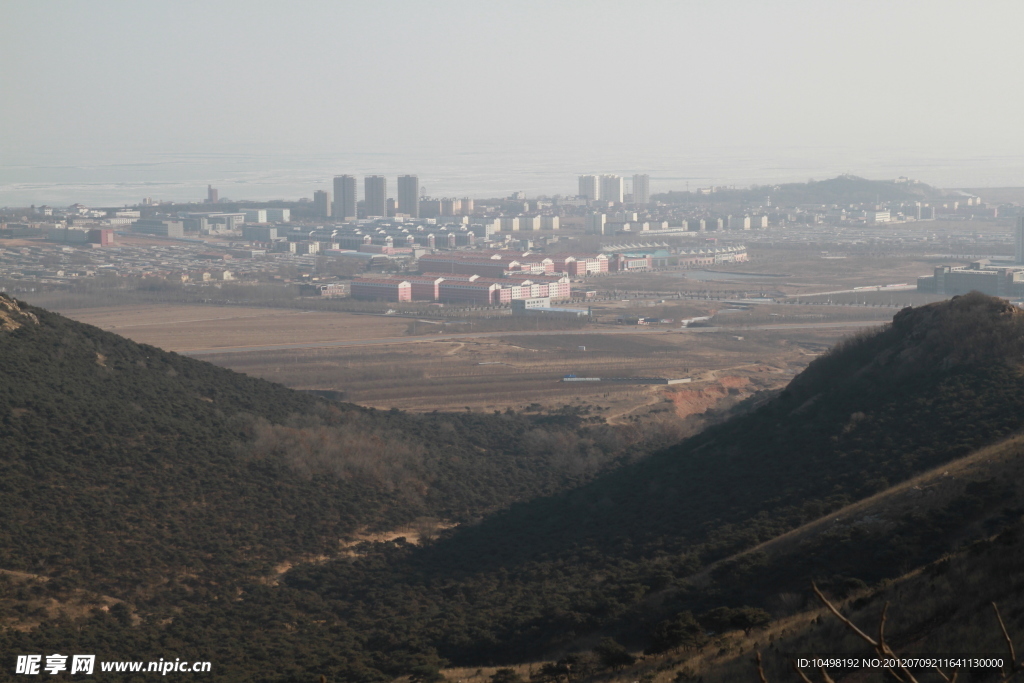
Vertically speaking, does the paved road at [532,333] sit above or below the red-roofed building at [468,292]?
below

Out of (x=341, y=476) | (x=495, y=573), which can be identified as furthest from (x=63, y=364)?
(x=495, y=573)

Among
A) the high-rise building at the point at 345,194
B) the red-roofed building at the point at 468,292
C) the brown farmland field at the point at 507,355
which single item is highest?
the high-rise building at the point at 345,194

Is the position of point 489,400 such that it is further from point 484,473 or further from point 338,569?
point 338,569

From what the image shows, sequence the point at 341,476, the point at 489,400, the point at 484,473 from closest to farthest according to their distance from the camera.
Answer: the point at 341,476 < the point at 484,473 < the point at 489,400

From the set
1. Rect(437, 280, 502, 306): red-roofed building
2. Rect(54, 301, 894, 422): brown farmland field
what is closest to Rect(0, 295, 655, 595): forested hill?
Rect(54, 301, 894, 422): brown farmland field

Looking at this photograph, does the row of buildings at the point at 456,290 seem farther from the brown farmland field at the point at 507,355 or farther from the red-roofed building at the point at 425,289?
the brown farmland field at the point at 507,355

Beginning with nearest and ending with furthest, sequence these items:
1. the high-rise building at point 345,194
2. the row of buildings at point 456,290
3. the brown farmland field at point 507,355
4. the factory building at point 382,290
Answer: the brown farmland field at point 507,355, the row of buildings at point 456,290, the factory building at point 382,290, the high-rise building at point 345,194

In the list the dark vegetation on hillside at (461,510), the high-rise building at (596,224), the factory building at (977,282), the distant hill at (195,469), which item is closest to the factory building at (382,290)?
the factory building at (977,282)
